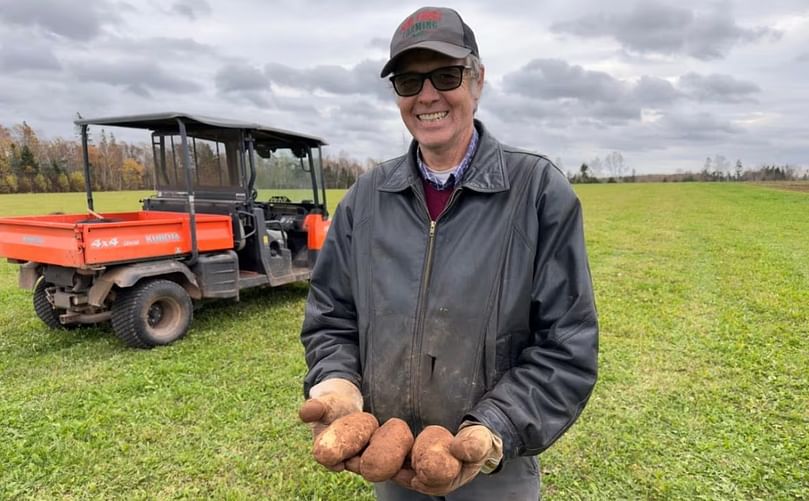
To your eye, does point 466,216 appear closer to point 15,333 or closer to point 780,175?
point 15,333

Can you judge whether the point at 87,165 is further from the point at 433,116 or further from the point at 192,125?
the point at 433,116

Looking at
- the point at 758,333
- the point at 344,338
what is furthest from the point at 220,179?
the point at 758,333

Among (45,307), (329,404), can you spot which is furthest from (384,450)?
(45,307)

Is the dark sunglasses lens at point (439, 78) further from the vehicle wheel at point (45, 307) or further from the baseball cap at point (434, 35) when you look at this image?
the vehicle wheel at point (45, 307)

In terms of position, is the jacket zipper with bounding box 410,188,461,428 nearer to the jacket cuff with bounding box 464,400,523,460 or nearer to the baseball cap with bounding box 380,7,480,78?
the jacket cuff with bounding box 464,400,523,460

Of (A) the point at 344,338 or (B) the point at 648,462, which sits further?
(B) the point at 648,462

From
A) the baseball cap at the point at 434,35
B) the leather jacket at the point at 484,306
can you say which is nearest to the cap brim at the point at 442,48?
the baseball cap at the point at 434,35

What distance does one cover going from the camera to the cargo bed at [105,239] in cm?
514

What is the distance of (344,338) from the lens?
5.90 feet

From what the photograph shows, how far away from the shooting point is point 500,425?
140 cm

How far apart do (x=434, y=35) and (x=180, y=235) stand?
200 inches

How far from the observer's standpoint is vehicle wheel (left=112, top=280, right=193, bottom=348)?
545cm

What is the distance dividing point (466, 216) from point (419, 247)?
16 cm

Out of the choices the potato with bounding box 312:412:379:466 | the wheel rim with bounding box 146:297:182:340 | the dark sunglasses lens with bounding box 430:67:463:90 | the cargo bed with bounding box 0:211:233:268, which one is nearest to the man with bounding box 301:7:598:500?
the dark sunglasses lens with bounding box 430:67:463:90
